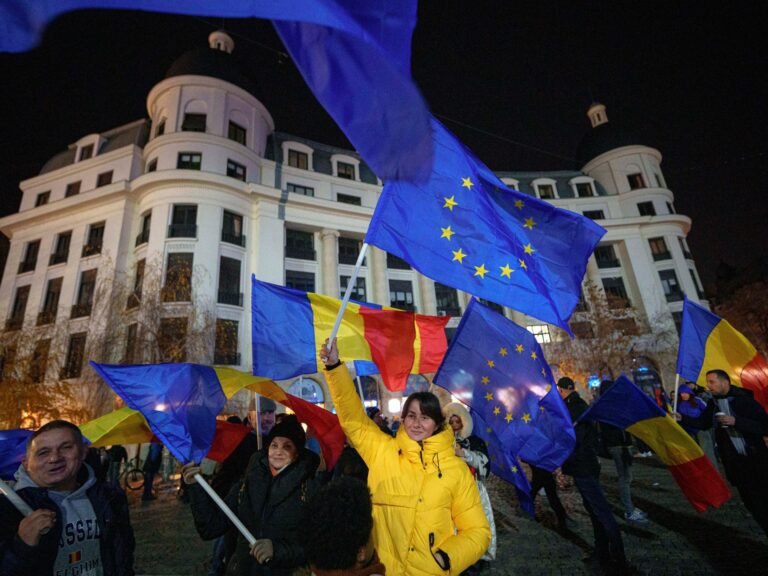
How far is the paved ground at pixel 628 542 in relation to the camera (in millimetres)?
4539

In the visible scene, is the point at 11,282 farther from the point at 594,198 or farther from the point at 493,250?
the point at 594,198

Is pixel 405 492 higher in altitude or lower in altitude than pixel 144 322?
lower

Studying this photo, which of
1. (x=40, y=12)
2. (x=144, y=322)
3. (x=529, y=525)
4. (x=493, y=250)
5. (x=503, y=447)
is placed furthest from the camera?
(x=144, y=322)

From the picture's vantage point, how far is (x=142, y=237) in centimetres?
2430

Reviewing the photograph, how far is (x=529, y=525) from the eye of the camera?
641cm

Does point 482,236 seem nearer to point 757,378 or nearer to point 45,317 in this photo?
point 757,378

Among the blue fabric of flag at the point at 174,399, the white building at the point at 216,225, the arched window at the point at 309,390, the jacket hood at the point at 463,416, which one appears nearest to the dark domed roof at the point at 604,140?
the white building at the point at 216,225

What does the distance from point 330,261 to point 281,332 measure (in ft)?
77.4

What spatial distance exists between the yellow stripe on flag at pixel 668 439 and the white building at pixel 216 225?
17.4m

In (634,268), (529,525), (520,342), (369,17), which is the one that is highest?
(634,268)

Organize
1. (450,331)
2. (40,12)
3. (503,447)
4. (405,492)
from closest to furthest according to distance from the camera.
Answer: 1. (40,12)
2. (405,492)
3. (503,447)
4. (450,331)

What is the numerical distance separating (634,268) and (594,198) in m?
7.65

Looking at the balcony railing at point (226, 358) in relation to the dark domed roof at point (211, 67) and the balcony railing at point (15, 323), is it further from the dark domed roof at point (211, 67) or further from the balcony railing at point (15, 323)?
the dark domed roof at point (211, 67)

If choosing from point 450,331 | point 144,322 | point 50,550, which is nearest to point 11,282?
point 144,322
